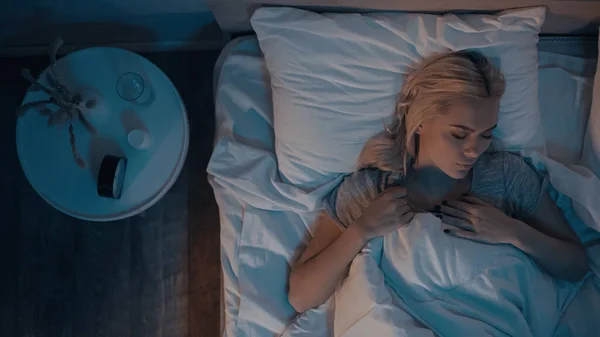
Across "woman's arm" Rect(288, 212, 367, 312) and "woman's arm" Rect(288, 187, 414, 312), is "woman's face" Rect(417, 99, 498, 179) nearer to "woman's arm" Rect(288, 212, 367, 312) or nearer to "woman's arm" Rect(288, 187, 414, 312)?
"woman's arm" Rect(288, 187, 414, 312)

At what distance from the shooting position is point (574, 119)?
140cm

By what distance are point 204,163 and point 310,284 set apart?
23.8 inches

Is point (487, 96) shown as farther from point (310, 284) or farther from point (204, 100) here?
point (204, 100)

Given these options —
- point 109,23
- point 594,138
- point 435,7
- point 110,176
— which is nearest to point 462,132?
point 435,7

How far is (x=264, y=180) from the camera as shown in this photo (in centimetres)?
137

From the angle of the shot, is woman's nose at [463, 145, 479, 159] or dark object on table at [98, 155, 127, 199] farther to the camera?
dark object on table at [98, 155, 127, 199]

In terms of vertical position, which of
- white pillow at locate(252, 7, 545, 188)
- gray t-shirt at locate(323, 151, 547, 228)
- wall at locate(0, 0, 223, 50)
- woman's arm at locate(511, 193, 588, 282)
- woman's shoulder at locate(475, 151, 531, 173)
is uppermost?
wall at locate(0, 0, 223, 50)

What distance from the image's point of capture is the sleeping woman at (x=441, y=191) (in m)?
1.12

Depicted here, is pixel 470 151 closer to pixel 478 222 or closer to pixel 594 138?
pixel 478 222

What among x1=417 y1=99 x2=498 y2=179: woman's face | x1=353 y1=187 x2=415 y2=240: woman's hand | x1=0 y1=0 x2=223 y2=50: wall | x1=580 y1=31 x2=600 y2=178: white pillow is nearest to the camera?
x1=417 y1=99 x2=498 y2=179: woman's face

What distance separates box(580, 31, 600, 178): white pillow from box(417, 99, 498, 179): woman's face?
14.6 inches

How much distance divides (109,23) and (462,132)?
1.01 m

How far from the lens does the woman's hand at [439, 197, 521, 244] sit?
4.01 ft

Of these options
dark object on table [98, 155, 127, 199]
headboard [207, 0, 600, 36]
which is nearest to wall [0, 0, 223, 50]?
headboard [207, 0, 600, 36]
